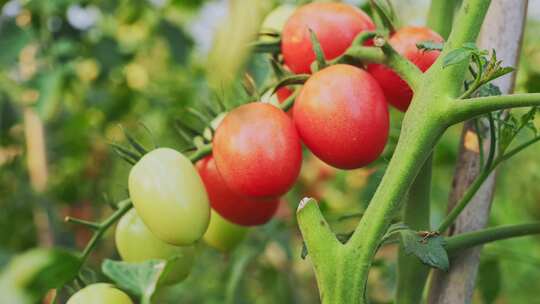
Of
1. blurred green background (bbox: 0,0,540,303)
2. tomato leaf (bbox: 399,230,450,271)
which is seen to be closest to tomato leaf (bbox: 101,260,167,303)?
tomato leaf (bbox: 399,230,450,271)

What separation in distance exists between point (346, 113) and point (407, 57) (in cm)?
8

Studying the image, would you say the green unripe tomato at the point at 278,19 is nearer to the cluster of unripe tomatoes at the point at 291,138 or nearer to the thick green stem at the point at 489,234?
the cluster of unripe tomatoes at the point at 291,138

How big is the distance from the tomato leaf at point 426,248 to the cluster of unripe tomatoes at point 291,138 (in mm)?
97

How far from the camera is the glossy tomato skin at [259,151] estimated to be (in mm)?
711

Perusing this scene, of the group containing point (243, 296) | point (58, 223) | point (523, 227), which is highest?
point (523, 227)

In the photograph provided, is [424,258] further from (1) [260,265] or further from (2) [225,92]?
(1) [260,265]

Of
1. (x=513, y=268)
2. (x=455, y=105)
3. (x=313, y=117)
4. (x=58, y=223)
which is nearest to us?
(x=455, y=105)

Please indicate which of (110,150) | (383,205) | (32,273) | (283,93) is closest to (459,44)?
(383,205)

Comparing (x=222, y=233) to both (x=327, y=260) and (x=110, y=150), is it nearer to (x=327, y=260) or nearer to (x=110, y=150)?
(x=327, y=260)

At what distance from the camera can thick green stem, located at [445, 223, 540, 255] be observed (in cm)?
70

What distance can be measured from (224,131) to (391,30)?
0.19 metres

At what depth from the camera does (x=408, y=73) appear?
2.12 ft

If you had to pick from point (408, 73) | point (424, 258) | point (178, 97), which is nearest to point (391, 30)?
point (408, 73)

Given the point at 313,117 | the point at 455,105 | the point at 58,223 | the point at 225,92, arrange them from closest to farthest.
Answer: the point at 455,105 → the point at 313,117 → the point at 225,92 → the point at 58,223
